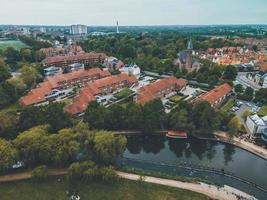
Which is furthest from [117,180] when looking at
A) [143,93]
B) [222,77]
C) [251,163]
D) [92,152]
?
[222,77]

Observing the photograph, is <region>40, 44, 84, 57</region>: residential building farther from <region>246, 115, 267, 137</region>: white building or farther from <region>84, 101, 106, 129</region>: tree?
<region>246, 115, 267, 137</region>: white building

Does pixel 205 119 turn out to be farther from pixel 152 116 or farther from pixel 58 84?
pixel 58 84

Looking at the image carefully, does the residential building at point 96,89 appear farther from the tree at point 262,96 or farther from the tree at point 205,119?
the tree at point 262,96

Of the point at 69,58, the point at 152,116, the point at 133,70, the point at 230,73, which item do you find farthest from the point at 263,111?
the point at 69,58

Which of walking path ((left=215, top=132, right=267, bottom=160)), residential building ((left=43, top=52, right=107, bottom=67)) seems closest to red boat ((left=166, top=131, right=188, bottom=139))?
walking path ((left=215, top=132, right=267, bottom=160))

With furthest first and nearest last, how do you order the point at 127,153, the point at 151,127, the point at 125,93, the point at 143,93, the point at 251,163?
the point at 125,93, the point at 143,93, the point at 151,127, the point at 127,153, the point at 251,163

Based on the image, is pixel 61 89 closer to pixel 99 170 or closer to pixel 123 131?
pixel 123 131
